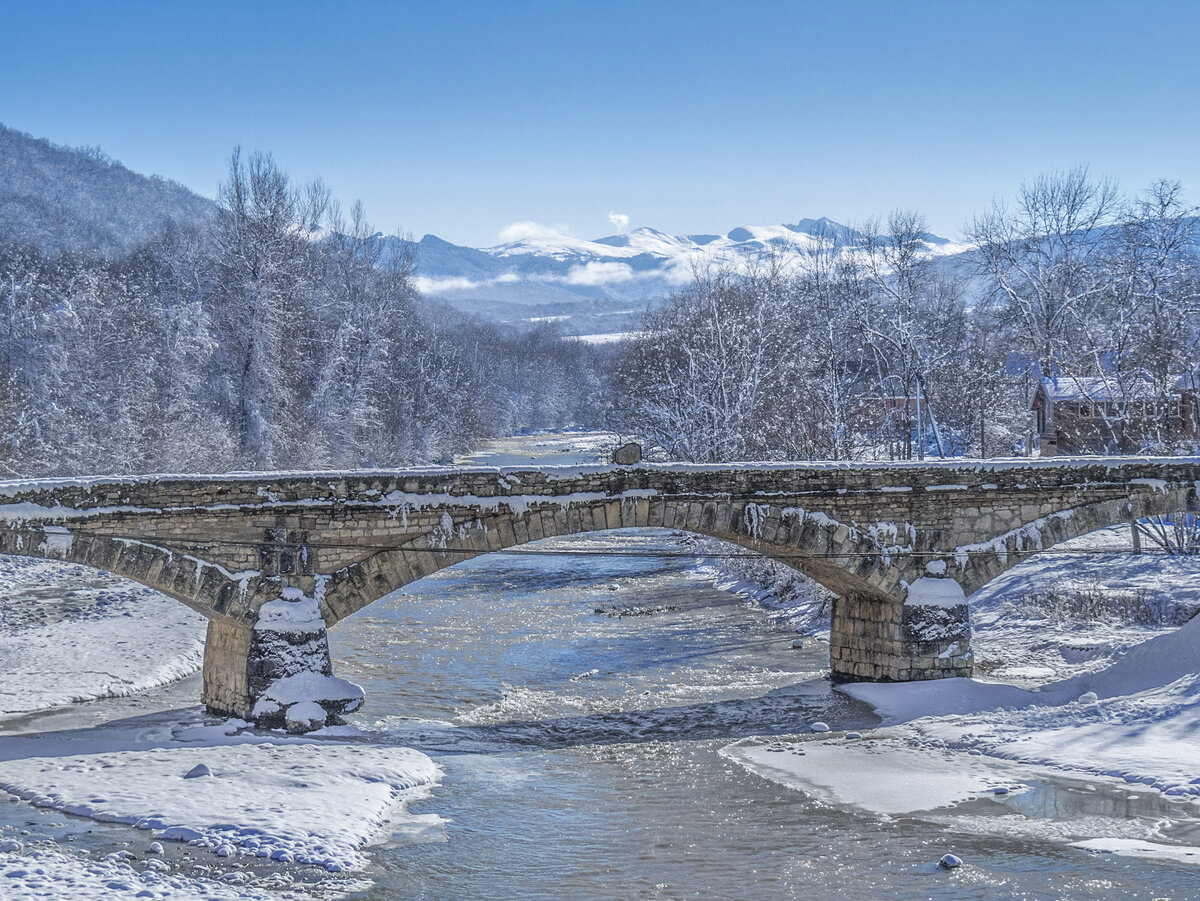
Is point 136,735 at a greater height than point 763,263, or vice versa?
point 763,263

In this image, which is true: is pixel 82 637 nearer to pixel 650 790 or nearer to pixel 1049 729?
pixel 650 790

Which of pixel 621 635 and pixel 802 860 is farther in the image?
pixel 621 635

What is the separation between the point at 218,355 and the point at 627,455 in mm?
30103

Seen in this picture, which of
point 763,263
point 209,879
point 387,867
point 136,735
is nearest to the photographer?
point 209,879

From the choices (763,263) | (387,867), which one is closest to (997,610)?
(387,867)

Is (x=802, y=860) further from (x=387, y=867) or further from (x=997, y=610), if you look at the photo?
(x=997, y=610)

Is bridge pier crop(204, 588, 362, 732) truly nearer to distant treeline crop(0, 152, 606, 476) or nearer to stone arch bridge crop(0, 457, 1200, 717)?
stone arch bridge crop(0, 457, 1200, 717)

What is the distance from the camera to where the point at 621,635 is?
80.7 ft

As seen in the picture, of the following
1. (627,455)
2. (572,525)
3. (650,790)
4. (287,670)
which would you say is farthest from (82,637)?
(650,790)

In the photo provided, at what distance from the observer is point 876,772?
15.5 metres

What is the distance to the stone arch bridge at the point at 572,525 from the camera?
52.5ft

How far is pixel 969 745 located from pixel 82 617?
1841cm

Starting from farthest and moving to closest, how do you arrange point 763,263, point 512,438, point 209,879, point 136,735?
point 512,438 → point 763,263 → point 136,735 → point 209,879

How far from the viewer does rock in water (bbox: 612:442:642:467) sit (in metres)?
17.6
